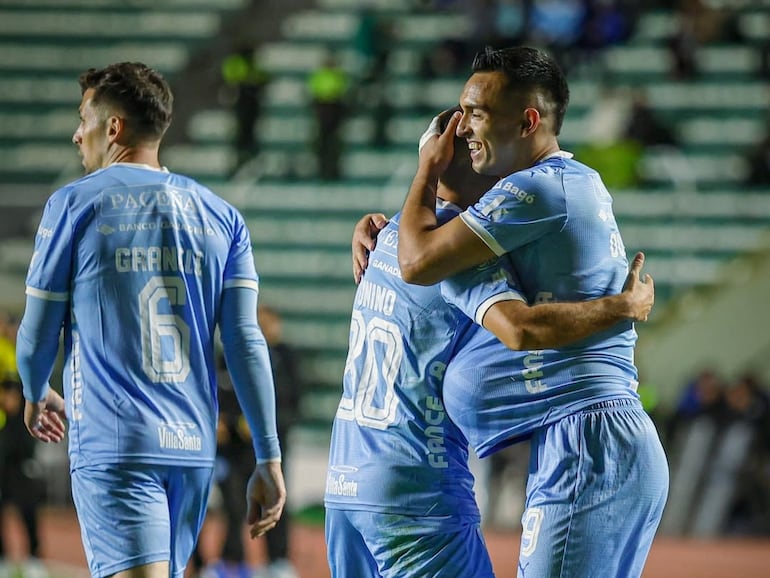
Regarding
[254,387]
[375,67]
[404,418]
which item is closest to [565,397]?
[404,418]

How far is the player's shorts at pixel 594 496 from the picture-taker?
368cm

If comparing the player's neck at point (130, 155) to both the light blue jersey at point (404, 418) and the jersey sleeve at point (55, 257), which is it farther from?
the light blue jersey at point (404, 418)

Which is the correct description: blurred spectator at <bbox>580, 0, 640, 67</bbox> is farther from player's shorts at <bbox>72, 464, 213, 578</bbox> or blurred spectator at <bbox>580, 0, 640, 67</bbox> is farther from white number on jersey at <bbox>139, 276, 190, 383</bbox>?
player's shorts at <bbox>72, 464, 213, 578</bbox>

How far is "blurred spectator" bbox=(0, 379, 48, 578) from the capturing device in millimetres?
10273

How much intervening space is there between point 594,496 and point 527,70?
117 cm

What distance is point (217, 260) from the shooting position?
4590 millimetres

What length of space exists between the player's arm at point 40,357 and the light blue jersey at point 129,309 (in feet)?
0.13

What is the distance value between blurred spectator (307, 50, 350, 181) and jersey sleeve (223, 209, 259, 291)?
1356 cm

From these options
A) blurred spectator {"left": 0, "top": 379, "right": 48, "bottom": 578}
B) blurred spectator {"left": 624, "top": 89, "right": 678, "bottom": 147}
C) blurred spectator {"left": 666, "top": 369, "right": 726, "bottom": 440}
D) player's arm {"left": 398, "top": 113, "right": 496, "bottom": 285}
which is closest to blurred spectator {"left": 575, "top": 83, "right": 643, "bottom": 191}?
blurred spectator {"left": 624, "top": 89, "right": 678, "bottom": 147}

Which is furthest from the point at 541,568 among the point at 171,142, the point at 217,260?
the point at 171,142

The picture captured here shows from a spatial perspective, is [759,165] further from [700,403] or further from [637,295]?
[637,295]

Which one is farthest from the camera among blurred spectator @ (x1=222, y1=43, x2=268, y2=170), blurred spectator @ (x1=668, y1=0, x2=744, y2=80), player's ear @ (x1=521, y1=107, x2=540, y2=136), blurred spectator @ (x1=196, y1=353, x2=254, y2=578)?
blurred spectator @ (x1=222, y1=43, x2=268, y2=170)

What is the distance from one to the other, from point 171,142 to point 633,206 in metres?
6.82

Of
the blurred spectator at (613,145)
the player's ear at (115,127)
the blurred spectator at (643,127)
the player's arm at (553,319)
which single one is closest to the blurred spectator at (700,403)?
the blurred spectator at (613,145)
